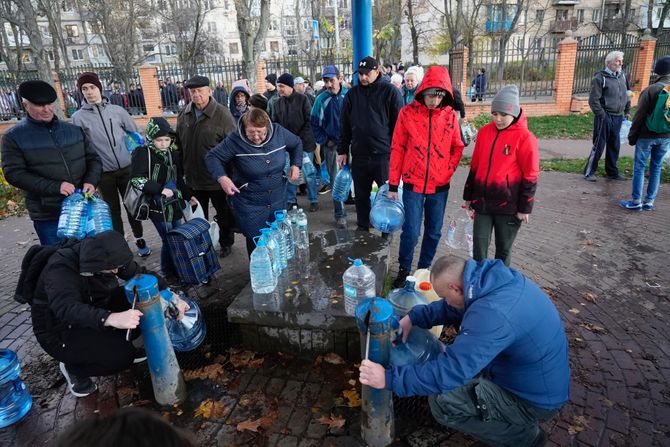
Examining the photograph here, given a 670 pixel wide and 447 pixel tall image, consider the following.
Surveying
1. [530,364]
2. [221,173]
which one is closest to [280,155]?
[221,173]

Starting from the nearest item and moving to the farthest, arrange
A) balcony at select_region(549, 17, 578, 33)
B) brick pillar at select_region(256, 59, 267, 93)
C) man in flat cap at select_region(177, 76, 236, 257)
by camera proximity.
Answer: man in flat cap at select_region(177, 76, 236, 257) → brick pillar at select_region(256, 59, 267, 93) → balcony at select_region(549, 17, 578, 33)

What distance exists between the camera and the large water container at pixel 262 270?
354cm

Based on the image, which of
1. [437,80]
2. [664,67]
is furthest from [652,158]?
[437,80]

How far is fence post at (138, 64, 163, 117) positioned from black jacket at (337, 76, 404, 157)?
14.4 meters

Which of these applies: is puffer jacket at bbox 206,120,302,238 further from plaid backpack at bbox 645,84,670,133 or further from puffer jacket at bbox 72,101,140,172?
plaid backpack at bbox 645,84,670,133

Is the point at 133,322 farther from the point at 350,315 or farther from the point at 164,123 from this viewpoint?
the point at 164,123

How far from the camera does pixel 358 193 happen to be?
221 inches

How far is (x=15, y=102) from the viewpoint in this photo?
1762cm

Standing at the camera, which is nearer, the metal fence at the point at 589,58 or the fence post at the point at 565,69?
the fence post at the point at 565,69

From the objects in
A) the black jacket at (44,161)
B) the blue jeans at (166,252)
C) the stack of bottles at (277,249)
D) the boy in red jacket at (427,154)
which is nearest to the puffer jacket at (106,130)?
the black jacket at (44,161)

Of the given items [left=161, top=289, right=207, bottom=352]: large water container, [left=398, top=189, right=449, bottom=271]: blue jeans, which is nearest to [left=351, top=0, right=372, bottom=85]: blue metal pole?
[left=398, top=189, right=449, bottom=271]: blue jeans

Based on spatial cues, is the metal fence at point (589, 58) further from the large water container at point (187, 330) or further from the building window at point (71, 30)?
the building window at point (71, 30)

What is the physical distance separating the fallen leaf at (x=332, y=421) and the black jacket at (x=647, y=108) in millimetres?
6082

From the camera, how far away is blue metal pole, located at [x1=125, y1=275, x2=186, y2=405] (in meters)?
2.88
